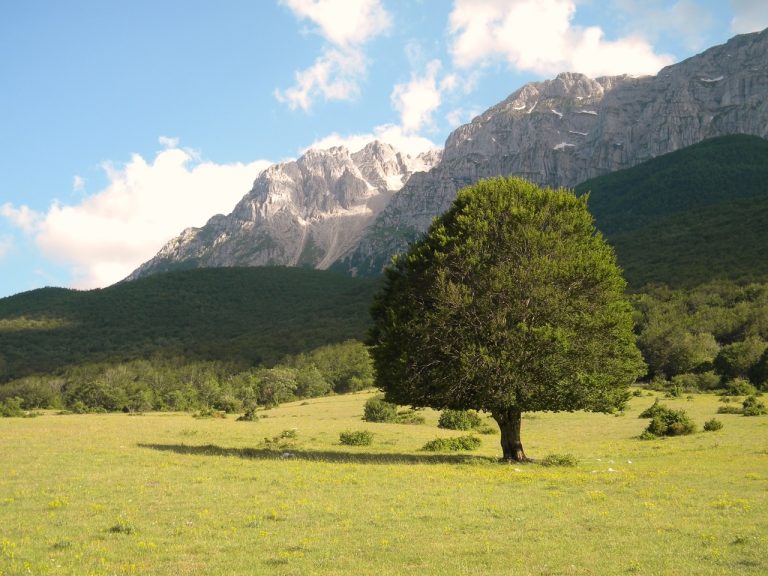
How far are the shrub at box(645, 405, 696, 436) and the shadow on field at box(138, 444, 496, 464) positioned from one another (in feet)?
60.6

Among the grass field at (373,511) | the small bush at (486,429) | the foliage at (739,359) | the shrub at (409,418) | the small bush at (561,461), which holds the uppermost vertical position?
the foliage at (739,359)

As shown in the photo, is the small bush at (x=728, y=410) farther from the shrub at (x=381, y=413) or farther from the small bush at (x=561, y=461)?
the shrub at (x=381, y=413)

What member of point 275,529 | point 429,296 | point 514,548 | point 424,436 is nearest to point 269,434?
point 424,436

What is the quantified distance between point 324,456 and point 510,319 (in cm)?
1438

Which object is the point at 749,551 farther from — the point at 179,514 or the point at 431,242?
the point at 431,242

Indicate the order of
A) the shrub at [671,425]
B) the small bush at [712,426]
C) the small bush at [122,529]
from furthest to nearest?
the shrub at [671,425]
the small bush at [712,426]
the small bush at [122,529]

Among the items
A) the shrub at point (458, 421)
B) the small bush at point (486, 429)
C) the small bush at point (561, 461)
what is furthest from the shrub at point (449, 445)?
the shrub at point (458, 421)

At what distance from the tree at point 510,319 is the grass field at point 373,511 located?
4195 mm

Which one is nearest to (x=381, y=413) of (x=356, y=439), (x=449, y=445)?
(x=356, y=439)

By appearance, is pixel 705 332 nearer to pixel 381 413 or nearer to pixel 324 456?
pixel 381 413

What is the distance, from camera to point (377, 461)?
3478 cm

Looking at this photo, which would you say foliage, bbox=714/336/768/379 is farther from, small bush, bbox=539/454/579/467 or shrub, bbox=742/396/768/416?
small bush, bbox=539/454/579/467

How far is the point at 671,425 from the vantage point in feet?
157

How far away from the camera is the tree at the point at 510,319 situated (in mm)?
33000
